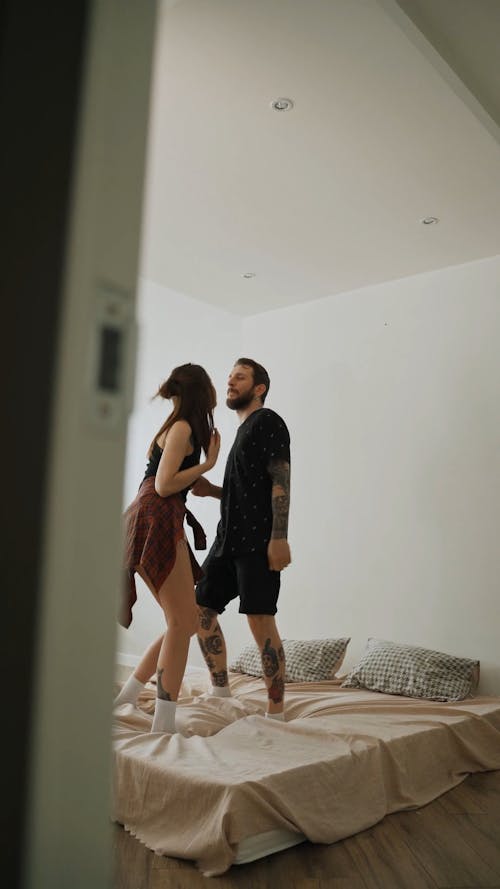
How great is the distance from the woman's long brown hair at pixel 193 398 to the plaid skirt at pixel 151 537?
217 mm

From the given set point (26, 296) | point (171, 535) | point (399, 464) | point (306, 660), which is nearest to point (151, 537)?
point (171, 535)

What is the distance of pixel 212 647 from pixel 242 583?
1.12 ft

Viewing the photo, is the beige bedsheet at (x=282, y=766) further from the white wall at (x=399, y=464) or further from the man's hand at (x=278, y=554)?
the white wall at (x=399, y=464)

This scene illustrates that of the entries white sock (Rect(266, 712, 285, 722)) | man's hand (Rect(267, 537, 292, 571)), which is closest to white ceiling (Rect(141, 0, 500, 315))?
man's hand (Rect(267, 537, 292, 571))

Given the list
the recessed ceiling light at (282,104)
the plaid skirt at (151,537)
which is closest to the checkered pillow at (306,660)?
the plaid skirt at (151,537)

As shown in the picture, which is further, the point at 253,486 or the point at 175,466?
the point at 253,486

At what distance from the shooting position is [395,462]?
375 cm

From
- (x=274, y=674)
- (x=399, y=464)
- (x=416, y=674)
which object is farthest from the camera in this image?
(x=399, y=464)

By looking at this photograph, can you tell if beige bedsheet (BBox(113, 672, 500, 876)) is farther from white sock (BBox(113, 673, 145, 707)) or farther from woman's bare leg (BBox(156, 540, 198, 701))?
woman's bare leg (BBox(156, 540, 198, 701))

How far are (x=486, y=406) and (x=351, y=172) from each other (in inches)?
54.2

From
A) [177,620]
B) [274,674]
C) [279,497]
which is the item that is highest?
[279,497]

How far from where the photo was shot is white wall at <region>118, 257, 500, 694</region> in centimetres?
344

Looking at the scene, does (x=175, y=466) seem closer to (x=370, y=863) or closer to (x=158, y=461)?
(x=158, y=461)

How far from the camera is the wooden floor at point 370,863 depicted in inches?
60.4
